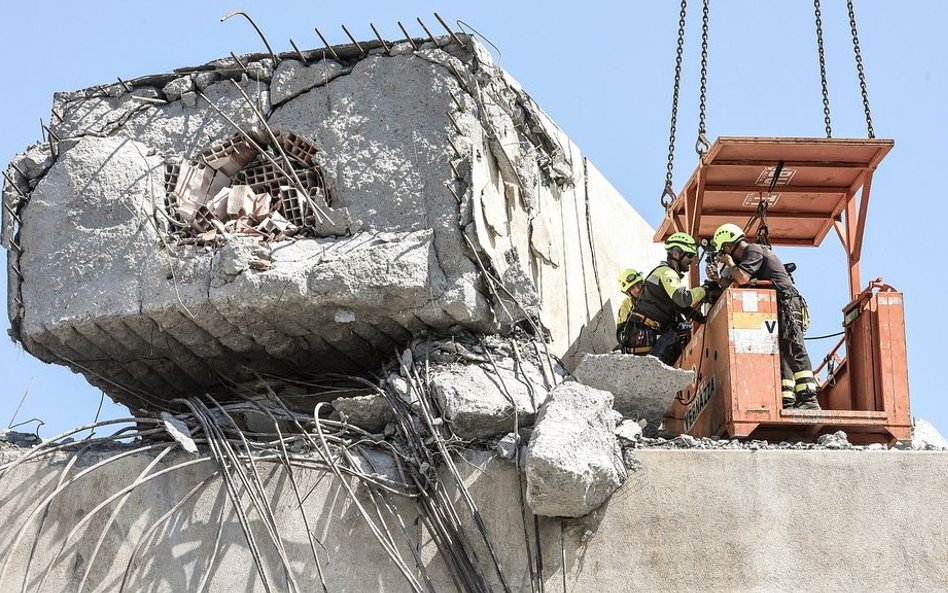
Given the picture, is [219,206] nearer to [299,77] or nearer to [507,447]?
[299,77]

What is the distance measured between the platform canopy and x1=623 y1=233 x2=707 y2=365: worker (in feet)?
1.07

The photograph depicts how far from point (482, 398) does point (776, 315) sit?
91.2 inches

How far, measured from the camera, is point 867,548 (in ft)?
27.6

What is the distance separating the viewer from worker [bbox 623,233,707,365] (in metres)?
11.0

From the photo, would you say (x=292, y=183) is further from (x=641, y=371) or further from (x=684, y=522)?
(x=684, y=522)

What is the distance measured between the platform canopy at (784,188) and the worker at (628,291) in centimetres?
56

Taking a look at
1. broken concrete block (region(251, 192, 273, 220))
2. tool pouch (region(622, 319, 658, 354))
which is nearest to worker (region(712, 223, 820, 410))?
tool pouch (region(622, 319, 658, 354))

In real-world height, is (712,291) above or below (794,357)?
above

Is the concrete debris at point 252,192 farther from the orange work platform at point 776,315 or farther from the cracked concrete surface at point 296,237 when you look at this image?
the orange work platform at point 776,315

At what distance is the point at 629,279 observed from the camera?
11.4 meters

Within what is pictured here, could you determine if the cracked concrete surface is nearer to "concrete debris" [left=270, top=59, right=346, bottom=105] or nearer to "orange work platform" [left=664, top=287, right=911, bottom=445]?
"concrete debris" [left=270, top=59, right=346, bottom=105]

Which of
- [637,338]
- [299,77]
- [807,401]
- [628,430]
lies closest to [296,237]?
[299,77]

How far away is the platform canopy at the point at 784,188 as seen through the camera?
10.8 m

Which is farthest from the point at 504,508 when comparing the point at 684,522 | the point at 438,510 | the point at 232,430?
the point at 232,430
